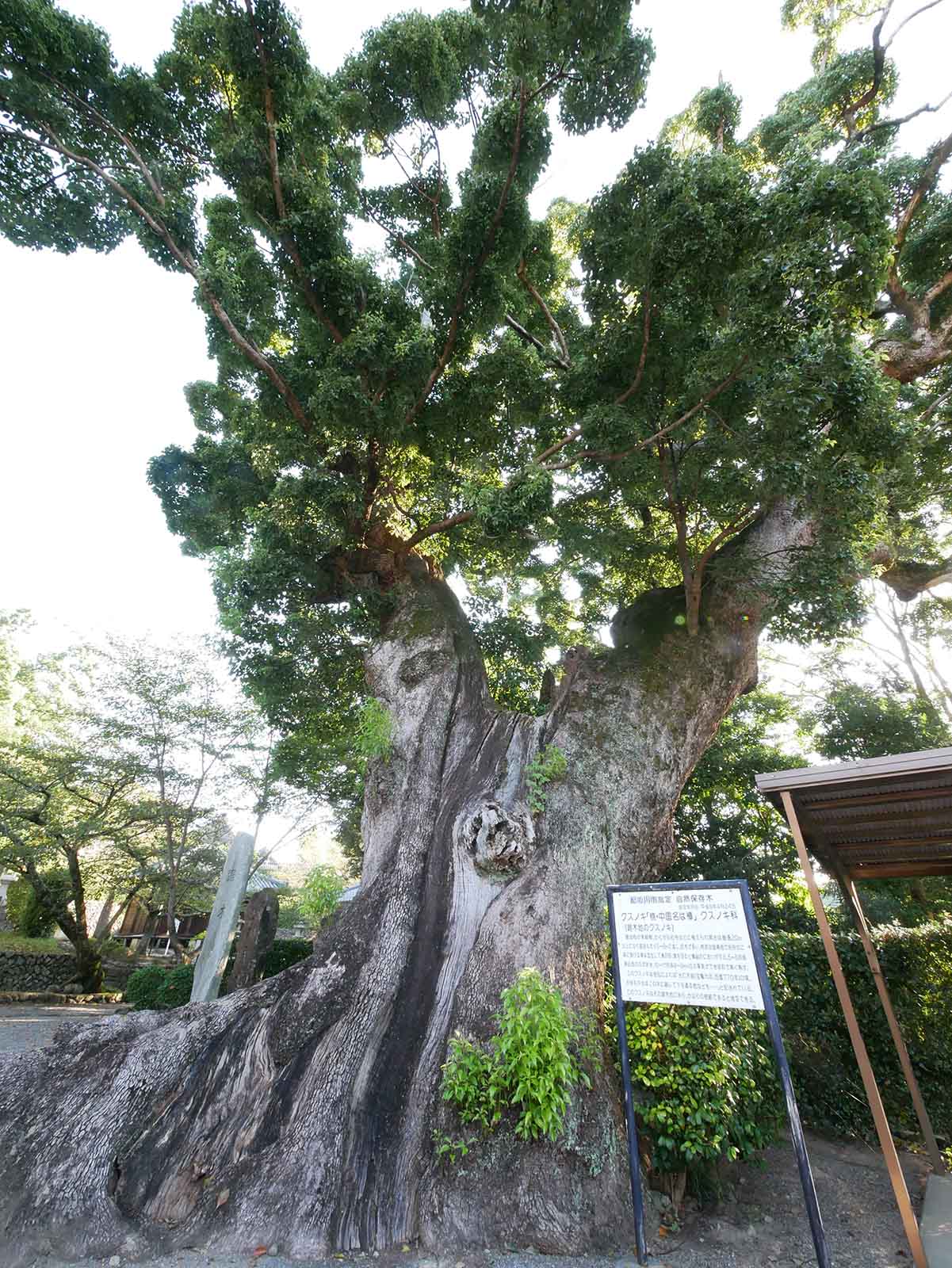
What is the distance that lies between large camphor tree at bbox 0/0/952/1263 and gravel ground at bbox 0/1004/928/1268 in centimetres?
11

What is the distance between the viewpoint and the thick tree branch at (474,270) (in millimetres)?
4934

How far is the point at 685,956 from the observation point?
3.06 metres

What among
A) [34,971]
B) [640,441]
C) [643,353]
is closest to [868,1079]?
[640,441]

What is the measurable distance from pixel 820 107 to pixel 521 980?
10.5 metres

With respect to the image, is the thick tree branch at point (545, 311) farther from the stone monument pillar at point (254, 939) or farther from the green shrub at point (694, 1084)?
the stone monument pillar at point (254, 939)

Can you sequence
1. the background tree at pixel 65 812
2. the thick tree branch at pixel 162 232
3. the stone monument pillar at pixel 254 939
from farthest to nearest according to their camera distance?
the background tree at pixel 65 812 → the stone monument pillar at pixel 254 939 → the thick tree branch at pixel 162 232

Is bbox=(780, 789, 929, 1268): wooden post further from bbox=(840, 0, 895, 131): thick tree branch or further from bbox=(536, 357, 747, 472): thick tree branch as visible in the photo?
bbox=(840, 0, 895, 131): thick tree branch

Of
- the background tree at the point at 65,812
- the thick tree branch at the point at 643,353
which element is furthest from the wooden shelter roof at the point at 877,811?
the background tree at the point at 65,812

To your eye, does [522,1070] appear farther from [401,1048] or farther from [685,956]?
[685,956]

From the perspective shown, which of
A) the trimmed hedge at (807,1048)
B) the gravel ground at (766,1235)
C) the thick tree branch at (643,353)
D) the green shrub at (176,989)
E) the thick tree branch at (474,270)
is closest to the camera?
the gravel ground at (766,1235)

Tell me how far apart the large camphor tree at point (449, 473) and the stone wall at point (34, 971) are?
11478 millimetres

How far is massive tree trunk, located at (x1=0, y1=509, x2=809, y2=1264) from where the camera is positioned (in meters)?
2.94

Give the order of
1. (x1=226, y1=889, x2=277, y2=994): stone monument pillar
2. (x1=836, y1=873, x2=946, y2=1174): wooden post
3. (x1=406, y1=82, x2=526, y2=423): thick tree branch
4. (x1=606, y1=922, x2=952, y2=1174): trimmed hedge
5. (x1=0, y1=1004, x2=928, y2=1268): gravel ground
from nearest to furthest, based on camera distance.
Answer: (x1=0, y1=1004, x2=928, y2=1268): gravel ground
(x1=606, y1=922, x2=952, y2=1174): trimmed hedge
(x1=836, y1=873, x2=946, y2=1174): wooden post
(x1=406, y1=82, x2=526, y2=423): thick tree branch
(x1=226, y1=889, x2=277, y2=994): stone monument pillar

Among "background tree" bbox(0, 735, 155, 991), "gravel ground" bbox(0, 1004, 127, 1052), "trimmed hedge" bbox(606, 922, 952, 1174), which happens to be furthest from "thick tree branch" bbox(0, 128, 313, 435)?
"background tree" bbox(0, 735, 155, 991)
